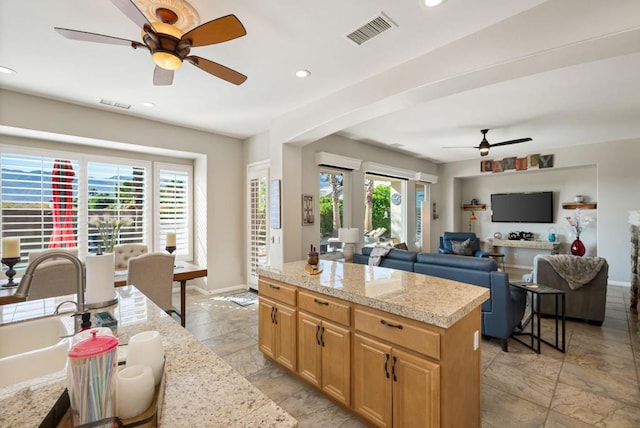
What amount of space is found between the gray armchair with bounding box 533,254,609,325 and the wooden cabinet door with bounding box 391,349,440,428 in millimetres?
3300

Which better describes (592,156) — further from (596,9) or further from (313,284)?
(313,284)

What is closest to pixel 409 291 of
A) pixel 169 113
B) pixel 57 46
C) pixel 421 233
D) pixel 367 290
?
pixel 367 290

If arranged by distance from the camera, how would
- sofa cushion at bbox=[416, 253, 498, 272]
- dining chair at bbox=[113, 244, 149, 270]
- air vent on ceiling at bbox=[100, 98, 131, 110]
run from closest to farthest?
sofa cushion at bbox=[416, 253, 498, 272], air vent on ceiling at bbox=[100, 98, 131, 110], dining chair at bbox=[113, 244, 149, 270]

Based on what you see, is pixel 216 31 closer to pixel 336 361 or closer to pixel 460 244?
pixel 336 361

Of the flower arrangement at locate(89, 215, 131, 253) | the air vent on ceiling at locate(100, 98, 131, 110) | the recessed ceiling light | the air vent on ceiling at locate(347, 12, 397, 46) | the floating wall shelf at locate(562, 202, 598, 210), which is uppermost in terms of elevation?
the air vent on ceiling at locate(347, 12, 397, 46)

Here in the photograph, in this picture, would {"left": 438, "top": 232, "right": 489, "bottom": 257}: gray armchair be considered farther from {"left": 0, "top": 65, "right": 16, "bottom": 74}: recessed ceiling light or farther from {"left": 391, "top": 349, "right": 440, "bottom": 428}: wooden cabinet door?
{"left": 0, "top": 65, "right": 16, "bottom": 74}: recessed ceiling light

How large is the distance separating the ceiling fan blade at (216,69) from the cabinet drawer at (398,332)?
213cm

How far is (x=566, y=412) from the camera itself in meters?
2.21

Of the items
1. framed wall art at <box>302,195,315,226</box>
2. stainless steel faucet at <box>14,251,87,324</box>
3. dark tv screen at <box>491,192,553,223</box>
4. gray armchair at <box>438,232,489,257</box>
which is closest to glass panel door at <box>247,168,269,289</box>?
framed wall art at <box>302,195,315,226</box>

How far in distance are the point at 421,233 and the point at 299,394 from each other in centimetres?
643

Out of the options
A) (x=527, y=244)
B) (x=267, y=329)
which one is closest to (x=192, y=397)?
(x=267, y=329)

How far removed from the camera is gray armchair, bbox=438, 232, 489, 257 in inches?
280

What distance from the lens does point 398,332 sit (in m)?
1.77

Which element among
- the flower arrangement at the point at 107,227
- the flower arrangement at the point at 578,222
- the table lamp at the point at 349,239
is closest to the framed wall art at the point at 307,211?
the table lamp at the point at 349,239
